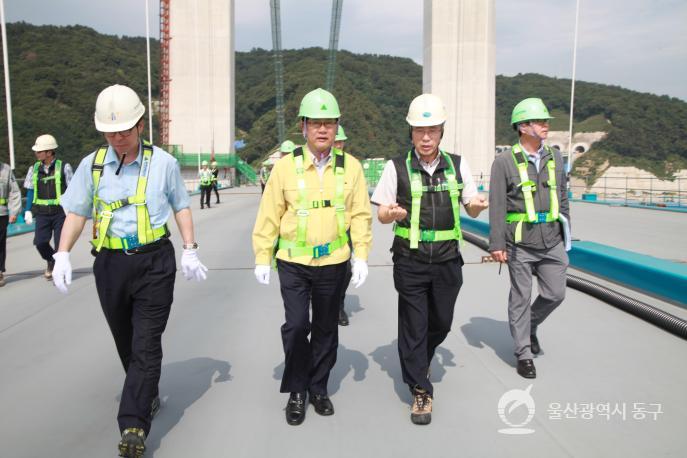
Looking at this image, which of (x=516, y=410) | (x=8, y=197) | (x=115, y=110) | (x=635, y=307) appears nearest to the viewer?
(x=115, y=110)

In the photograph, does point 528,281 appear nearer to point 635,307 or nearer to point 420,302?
point 420,302

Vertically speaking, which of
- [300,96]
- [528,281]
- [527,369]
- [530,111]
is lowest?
[527,369]

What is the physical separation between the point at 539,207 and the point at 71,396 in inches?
153

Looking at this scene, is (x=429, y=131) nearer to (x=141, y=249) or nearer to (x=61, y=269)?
(x=141, y=249)

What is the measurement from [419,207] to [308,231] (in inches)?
30.8

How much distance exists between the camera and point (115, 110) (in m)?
3.18

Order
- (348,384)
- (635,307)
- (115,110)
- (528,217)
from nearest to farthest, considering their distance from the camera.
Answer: (115,110)
(348,384)
(528,217)
(635,307)

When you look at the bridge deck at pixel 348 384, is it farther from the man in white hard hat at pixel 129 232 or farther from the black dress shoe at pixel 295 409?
the man in white hard hat at pixel 129 232

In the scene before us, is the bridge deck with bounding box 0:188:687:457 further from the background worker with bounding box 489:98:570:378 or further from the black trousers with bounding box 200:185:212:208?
the black trousers with bounding box 200:185:212:208

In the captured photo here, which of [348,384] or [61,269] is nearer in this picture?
[61,269]

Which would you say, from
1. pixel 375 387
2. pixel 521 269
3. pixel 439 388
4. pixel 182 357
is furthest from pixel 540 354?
pixel 182 357

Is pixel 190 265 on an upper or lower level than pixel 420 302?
upper

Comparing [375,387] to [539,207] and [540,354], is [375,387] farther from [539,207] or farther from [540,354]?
[539,207]

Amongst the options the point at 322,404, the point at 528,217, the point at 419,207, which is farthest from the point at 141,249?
the point at 528,217
